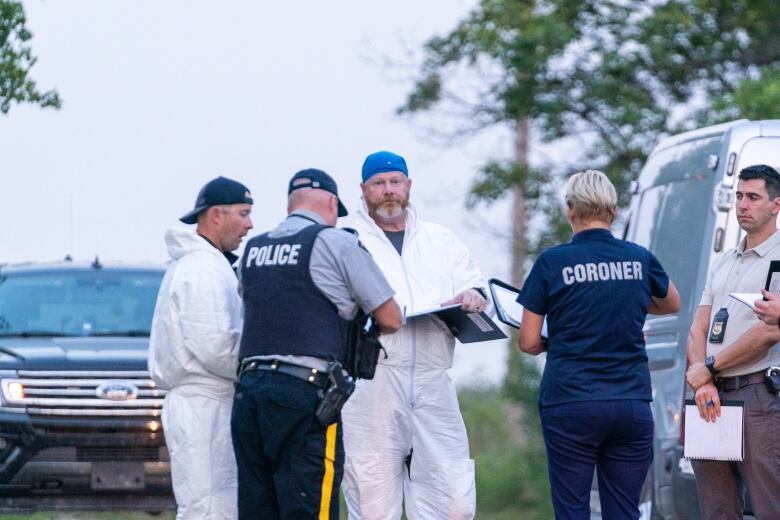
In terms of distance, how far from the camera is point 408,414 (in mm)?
7570

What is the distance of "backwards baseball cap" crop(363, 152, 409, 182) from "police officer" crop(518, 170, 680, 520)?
1.09 metres

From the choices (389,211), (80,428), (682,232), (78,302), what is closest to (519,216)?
(78,302)

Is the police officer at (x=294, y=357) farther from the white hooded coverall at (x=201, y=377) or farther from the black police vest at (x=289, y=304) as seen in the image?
the white hooded coverall at (x=201, y=377)

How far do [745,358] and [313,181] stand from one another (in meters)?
1.99

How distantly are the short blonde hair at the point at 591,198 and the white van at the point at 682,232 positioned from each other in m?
2.09

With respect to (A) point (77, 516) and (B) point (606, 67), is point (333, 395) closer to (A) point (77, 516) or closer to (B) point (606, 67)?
(A) point (77, 516)

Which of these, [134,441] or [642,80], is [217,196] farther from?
[642,80]

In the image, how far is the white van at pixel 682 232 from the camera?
29.7 feet

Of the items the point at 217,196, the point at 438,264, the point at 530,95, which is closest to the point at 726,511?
the point at 438,264

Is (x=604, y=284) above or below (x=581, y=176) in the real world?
below

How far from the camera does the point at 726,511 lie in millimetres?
7094

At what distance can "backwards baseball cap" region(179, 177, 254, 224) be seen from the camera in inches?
293

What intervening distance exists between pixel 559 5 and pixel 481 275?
1038cm

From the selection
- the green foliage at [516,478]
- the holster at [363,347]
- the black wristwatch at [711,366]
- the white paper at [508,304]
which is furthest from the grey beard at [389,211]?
the green foliage at [516,478]
